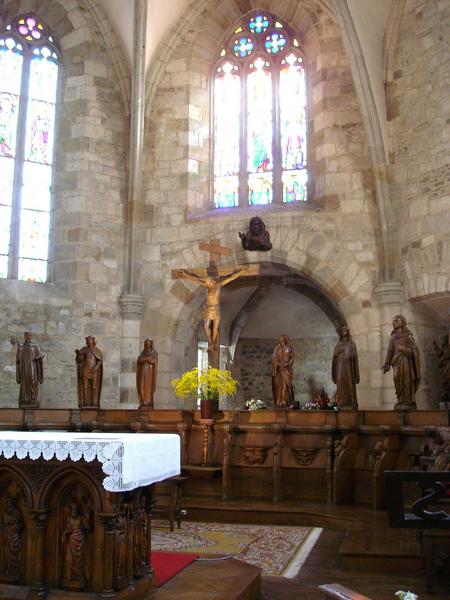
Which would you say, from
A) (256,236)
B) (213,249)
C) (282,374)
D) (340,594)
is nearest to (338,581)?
(340,594)

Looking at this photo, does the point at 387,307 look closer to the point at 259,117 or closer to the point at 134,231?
the point at 259,117

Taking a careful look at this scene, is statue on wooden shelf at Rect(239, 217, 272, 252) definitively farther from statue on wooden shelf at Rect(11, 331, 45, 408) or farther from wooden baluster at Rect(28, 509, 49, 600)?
wooden baluster at Rect(28, 509, 49, 600)

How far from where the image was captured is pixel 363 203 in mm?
12992

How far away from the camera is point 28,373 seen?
1119 cm

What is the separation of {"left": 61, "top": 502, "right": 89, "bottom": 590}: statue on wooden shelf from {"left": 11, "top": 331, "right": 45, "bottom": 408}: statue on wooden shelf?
6.83m

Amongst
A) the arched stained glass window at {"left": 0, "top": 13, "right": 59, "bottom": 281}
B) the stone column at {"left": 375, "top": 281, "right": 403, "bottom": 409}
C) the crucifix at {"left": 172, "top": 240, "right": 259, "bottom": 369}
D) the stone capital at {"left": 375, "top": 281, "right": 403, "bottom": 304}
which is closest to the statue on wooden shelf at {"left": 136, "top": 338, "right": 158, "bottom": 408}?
the crucifix at {"left": 172, "top": 240, "right": 259, "bottom": 369}

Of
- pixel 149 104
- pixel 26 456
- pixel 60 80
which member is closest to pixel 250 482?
pixel 26 456

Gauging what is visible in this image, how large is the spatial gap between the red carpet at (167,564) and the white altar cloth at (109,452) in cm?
75

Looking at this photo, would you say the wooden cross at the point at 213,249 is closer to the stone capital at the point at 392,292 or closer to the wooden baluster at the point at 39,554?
the stone capital at the point at 392,292

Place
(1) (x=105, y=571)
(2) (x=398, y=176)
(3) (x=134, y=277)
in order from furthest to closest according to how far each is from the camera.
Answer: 1. (3) (x=134, y=277)
2. (2) (x=398, y=176)
3. (1) (x=105, y=571)

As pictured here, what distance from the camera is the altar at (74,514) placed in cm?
438

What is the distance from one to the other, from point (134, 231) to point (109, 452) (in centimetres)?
981

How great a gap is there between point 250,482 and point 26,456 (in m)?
5.49

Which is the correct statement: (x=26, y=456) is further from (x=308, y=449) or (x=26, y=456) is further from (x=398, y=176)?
(x=398, y=176)
